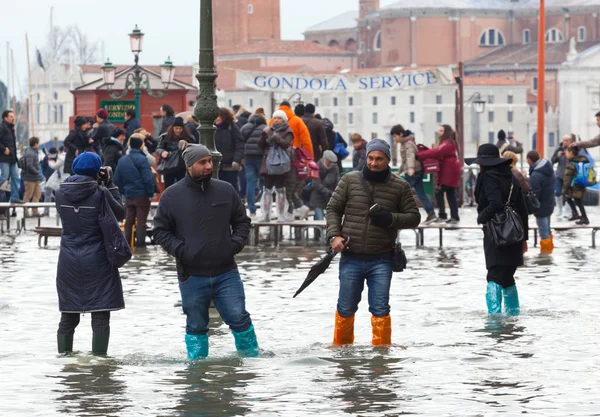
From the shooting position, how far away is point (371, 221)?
9.82 m

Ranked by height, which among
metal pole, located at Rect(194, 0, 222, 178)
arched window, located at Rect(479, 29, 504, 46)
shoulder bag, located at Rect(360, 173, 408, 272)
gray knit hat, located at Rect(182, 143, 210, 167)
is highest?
arched window, located at Rect(479, 29, 504, 46)

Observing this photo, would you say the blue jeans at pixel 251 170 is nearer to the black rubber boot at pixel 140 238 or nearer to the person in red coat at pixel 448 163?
the black rubber boot at pixel 140 238

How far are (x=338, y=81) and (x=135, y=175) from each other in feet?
83.1

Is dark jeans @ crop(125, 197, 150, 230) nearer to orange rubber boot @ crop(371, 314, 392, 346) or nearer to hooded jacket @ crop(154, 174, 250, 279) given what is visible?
orange rubber boot @ crop(371, 314, 392, 346)

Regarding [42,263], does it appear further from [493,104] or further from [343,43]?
[343,43]

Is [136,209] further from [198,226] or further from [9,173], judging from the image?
[198,226]

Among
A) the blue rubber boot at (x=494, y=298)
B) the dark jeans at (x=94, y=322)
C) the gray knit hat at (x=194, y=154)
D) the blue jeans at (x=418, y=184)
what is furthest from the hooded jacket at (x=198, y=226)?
the blue jeans at (x=418, y=184)

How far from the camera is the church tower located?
134 m

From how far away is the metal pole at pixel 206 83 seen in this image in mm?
12172

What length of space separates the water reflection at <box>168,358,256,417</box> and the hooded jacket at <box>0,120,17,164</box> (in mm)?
13843

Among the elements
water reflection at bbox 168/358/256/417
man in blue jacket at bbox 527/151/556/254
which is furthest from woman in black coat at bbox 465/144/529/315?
man in blue jacket at bbox 527/151/556/254

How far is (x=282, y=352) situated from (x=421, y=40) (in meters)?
128

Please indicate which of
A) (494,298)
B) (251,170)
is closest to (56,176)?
(251,170)

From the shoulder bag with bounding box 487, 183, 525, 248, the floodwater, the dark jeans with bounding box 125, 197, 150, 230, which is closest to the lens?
the floodwater
